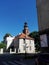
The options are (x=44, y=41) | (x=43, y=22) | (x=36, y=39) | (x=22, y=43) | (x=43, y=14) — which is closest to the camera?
(x=44, y=41)

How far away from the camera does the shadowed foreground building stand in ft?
75.8

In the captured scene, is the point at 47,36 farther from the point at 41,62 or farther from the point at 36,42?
the point at 36,42

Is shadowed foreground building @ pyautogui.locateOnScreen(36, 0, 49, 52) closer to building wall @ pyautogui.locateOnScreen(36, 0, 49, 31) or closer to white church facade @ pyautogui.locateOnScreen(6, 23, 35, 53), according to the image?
building wall @ pyautogui.locateOnScreen(36, 0, 49, 31)

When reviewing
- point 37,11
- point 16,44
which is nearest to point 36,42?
point 16,44

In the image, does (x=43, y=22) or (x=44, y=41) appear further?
(x=43, y=22)

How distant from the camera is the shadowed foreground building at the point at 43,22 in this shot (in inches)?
910

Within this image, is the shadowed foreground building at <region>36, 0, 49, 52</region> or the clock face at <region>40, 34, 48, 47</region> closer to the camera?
the clock face at <region>40, 34, 48, 47</region>

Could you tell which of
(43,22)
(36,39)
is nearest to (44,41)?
(43,22)

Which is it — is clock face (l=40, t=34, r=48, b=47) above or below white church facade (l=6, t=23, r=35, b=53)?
below

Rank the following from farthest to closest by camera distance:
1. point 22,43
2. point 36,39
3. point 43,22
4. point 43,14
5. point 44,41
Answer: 1. point 36,39
2. point 22,43
3. point 43,14
4. point 43,22
5. point 44,41

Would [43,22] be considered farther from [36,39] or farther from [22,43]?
[36,39]

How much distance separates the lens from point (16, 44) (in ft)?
224

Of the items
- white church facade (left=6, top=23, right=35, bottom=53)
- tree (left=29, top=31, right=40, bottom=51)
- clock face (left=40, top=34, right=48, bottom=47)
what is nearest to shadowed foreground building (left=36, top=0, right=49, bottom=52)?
clock face (left=40, top=34, right=48, bottom=47)

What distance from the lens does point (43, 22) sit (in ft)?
84.0
